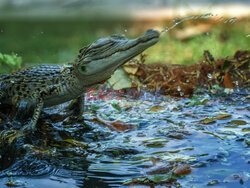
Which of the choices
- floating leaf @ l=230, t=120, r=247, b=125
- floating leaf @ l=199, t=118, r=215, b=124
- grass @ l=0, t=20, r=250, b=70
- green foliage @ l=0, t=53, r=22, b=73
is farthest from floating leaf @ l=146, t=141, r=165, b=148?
grass @ l=0, t=20, r=250, b=70

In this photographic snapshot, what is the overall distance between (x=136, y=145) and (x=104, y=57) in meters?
0.76

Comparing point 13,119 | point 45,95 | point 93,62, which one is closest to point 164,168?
point 93,62

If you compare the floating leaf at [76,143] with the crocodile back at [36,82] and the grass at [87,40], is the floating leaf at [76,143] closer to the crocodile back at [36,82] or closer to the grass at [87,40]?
the crocodile back at [36,82]

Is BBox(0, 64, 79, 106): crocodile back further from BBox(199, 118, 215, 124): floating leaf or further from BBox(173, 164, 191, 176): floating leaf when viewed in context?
BBox(173, 164, 191, 176): floating leaf

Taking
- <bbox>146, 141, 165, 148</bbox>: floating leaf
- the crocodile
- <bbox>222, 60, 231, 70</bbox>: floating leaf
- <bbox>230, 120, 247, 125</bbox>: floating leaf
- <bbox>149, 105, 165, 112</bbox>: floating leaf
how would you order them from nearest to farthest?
1. <bbox>146, 141, 165, 148</bbox>: floating leaf
2. the crocodile
3. <bbox>230, 120, 247, 125</bbox>: floating leaf
4. <bbox>149, 105, 165, 112</bbox>: floating leaf
5. <bbox>222, 60, 231, 70</bbox>: floating leaf

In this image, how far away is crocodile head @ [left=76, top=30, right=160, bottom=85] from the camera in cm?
258

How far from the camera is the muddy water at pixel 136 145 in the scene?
204 centimetres

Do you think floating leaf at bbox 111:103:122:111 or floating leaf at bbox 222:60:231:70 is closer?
floating leaf at bbox 111:103:122:111

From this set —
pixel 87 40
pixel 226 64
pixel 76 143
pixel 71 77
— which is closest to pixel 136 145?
pixel 76 143

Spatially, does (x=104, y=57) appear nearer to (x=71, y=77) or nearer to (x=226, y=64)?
(x=71, y=77)

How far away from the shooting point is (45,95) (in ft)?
9.93

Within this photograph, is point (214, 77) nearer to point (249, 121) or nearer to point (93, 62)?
point (249, 121)

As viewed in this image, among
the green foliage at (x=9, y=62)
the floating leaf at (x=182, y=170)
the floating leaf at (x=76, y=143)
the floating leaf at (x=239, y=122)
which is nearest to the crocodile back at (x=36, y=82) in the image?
the floating leaf at (x=76, y=143)

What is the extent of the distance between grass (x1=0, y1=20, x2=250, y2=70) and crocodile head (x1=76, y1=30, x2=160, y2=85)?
2591mm
